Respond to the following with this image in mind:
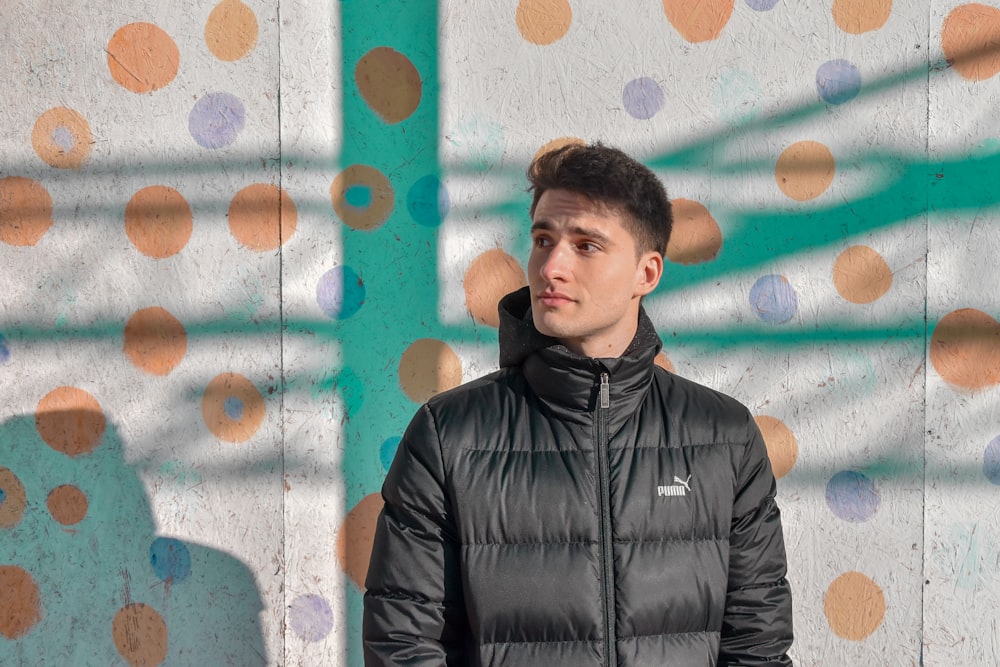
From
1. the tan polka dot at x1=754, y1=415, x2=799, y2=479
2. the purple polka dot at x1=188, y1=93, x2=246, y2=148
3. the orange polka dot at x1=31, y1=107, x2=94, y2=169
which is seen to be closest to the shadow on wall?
the orange polka dot at x1=31, y1=107, x2=94, y2=169

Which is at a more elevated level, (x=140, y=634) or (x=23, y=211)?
(x=23, y=211)

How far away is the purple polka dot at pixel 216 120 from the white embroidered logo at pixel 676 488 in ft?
6.46

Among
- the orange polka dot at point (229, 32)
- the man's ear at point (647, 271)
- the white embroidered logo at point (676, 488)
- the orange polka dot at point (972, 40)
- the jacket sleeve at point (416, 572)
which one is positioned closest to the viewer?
the jacket sleeve at point (416, 572)

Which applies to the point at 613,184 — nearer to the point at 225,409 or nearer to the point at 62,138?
the point at 225,409

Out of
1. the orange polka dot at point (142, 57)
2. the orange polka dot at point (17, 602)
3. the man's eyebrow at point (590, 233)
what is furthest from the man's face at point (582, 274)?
the orange polka dot at point (17, 602)

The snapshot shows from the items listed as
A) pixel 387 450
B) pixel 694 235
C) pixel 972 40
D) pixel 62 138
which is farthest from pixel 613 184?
pixel 62 138

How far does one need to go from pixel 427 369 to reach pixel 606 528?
1314 millimetres

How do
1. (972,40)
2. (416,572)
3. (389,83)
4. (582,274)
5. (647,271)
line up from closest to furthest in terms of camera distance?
1. (416,572)
2. (582,274)
3. (647,271)
4. (972,40)
5. (389,83)

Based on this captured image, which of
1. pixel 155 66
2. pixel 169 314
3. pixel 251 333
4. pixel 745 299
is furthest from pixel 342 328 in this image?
pixel 745 299

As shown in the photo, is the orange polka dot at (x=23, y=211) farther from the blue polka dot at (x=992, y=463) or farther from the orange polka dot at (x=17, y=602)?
the blue polka dot at (x=992, y=463)

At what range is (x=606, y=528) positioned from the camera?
187cm

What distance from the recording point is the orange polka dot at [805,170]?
2.97 m

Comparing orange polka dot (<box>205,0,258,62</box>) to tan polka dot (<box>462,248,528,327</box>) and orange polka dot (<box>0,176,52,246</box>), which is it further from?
tan polka dot (<box>462,248,528,327</box>)

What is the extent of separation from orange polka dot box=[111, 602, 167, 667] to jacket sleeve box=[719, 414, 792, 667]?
80.2 inches
